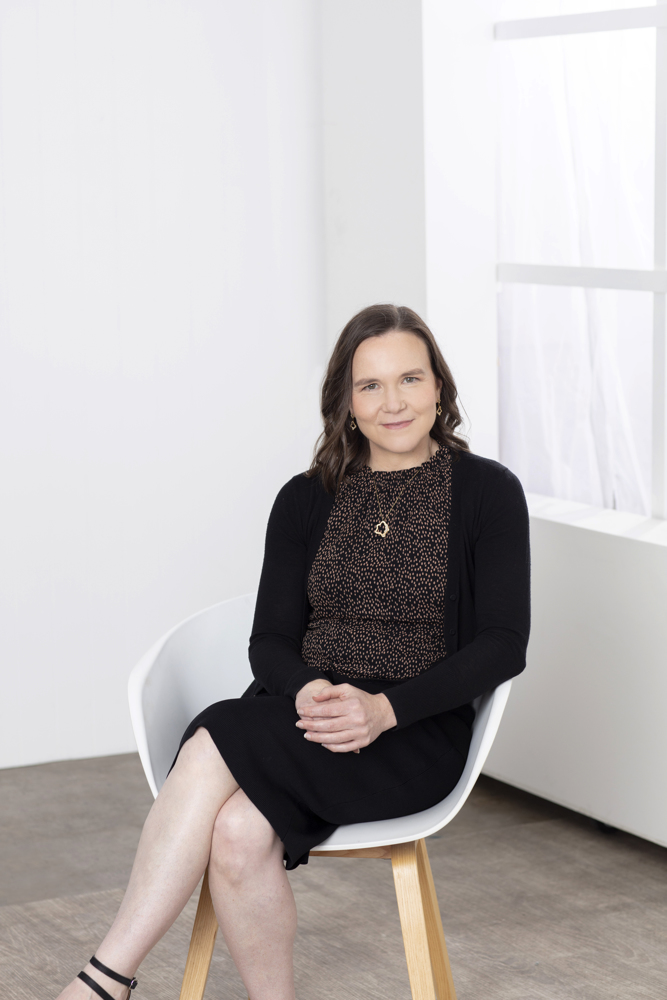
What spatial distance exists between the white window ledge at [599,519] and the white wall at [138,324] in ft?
3.06

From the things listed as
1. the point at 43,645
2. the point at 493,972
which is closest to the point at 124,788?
the point at 43,645

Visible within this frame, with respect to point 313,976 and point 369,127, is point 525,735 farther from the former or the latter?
point 369,127

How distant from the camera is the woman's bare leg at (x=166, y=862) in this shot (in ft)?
5.58

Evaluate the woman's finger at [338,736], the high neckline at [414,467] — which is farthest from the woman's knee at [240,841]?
the high neckline at [414,467]

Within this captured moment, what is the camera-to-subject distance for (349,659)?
6.54 ft

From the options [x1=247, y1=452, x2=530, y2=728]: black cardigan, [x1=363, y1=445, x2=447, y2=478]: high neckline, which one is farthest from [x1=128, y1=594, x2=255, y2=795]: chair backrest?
[x1=363, y1=445, x2=447, y2=478]: high neckline

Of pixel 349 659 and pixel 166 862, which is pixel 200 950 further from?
pixel 349 659

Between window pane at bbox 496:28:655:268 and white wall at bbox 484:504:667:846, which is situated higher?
window pane at bbox 496:28:655:268

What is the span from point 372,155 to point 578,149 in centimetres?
62

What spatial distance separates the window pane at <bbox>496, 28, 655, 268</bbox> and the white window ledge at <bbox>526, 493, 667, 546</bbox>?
0.62 metres

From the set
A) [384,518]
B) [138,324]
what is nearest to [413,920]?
[384,518]

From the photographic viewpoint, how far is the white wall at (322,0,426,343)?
313 cm

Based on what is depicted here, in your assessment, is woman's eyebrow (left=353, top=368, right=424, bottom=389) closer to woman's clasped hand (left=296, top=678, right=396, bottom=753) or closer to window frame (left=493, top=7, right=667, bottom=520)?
woman's clasped hand (left=296, top=678, right=396, bottom=753)

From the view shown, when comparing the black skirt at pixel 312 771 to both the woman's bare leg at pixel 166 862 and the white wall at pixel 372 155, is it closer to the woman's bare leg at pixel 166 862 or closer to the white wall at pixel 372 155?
the woman's bare leg at pixel 166 862
